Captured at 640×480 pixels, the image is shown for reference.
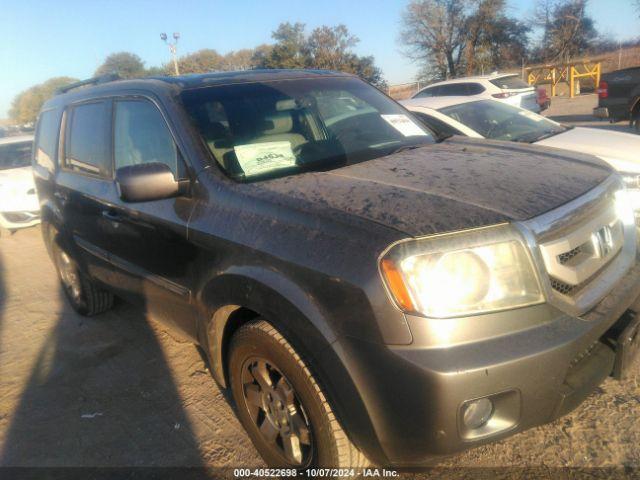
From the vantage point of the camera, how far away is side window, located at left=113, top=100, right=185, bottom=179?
260 cm

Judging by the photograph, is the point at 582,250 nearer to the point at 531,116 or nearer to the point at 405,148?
the point at 405,148

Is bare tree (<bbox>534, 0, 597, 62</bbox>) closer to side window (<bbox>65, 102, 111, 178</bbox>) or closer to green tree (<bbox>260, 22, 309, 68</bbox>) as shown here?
green tree (<bbox>260, 22, 309, 68</bbox>)

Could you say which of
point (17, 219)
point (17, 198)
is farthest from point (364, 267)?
point (17, 219)

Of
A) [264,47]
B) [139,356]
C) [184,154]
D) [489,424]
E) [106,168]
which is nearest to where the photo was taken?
[489,424]

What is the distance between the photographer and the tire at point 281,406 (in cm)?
191

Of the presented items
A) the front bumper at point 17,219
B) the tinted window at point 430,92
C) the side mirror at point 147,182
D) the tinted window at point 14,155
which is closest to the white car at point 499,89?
the tinted window at point 430,92

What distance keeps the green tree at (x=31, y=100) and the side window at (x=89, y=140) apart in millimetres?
38402

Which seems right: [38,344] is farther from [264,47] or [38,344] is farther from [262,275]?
[264,47]

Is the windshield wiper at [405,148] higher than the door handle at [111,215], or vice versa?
the windshield wiper at [405,148]

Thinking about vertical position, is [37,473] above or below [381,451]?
below

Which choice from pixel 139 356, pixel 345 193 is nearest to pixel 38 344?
pixel 139 356

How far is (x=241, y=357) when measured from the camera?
2.27 meters

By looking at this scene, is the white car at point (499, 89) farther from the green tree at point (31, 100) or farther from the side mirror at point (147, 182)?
the green tree at point (31, 100)

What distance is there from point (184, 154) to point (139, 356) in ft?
6.01
